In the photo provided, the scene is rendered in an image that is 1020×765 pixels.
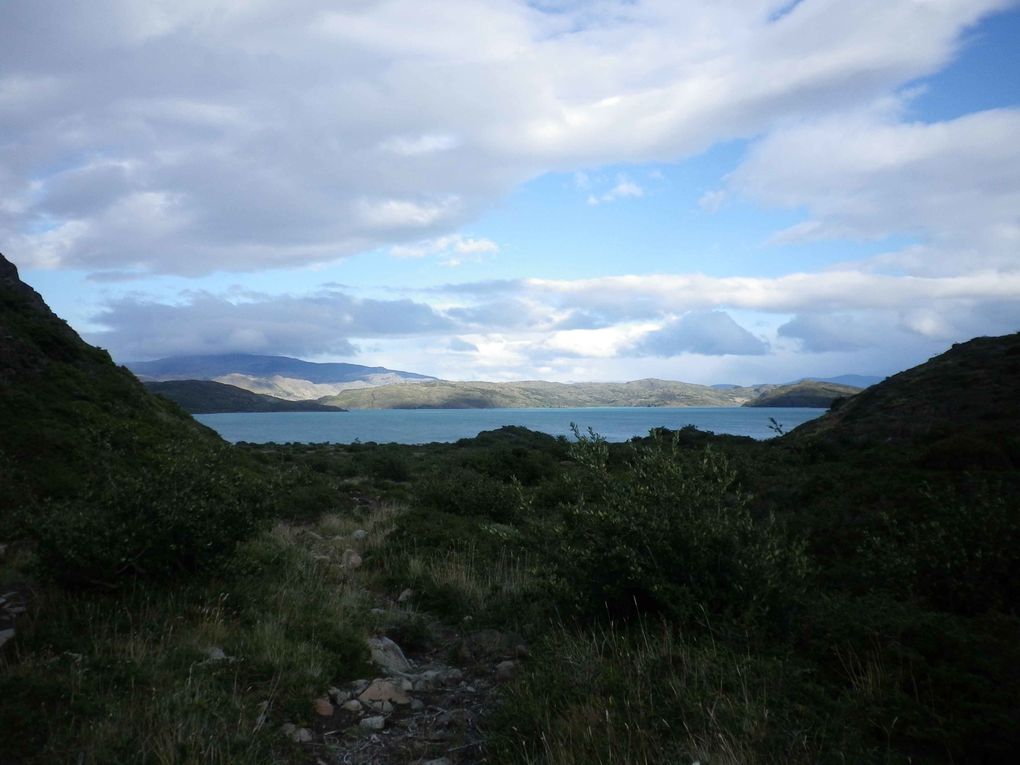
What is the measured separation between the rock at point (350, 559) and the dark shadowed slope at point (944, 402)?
11.7 meters

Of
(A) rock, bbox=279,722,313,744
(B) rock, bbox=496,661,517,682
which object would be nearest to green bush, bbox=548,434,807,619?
(B) rock, bbox=496,661,517,682

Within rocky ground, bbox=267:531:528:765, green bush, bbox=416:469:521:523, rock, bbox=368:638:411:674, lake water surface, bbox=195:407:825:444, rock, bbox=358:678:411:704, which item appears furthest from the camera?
lake water surface, bbox=195:407:825:444

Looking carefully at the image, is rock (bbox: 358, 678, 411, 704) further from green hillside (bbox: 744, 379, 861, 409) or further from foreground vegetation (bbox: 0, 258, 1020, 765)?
green hillside (bbox: 744, 379, 861, 409)

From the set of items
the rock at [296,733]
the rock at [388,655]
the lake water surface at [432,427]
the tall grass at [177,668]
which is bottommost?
the lake water surface at [432,427]

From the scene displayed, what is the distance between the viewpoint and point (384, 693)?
4945mm

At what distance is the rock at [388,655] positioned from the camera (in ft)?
18.4

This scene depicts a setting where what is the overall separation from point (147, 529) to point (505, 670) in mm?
3777

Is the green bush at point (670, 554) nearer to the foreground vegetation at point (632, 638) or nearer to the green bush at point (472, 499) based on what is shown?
the foreground vegetation at point (632, 638)

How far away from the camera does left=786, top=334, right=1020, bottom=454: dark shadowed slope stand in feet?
50.5

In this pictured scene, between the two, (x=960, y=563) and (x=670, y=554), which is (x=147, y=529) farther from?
(x=960, y=563)

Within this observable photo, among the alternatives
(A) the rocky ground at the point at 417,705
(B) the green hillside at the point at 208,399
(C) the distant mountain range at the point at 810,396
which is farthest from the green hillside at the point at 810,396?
(B) the green hillside at the point at 208,399

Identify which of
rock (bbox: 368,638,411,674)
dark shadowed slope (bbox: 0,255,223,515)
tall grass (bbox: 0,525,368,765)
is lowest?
rock (bbox: 368,638,411,674)

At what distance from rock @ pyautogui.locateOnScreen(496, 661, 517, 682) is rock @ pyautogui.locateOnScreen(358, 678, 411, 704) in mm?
823

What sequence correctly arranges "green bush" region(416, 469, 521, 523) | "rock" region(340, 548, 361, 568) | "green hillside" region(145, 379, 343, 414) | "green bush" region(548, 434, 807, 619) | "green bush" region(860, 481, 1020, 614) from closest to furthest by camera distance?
1. "green bush" region(548, 434, 807, 619)
2. "green bush" region(860, 481, 1020, 614)
3. "rock" region(340, 548, 361, 568)
4. "green bush" region(416, 469, 521, 523)
5. "green hillside" region(145, 379, 343, 414)
